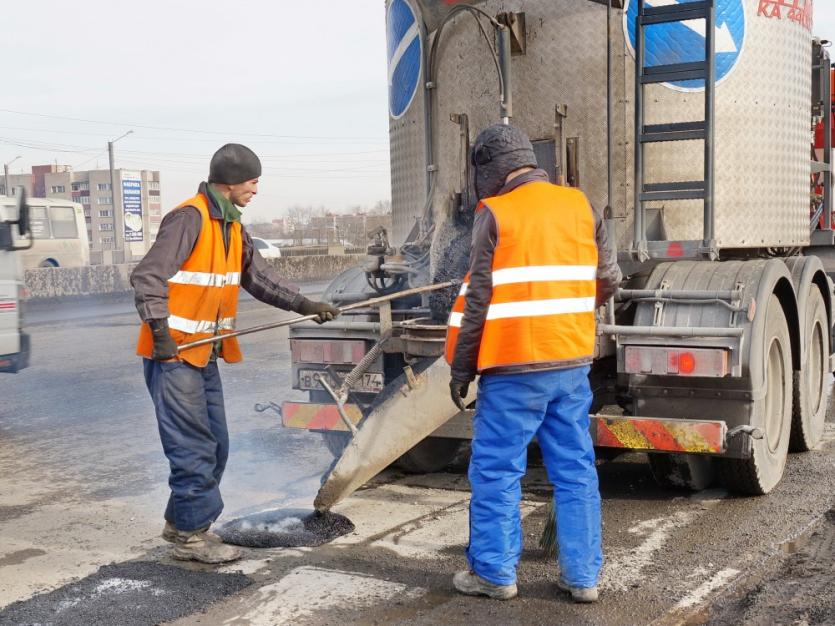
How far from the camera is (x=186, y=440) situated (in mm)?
4305

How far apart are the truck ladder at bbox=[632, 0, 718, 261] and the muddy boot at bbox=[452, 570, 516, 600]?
2315mm

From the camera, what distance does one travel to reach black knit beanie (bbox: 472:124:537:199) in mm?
3887

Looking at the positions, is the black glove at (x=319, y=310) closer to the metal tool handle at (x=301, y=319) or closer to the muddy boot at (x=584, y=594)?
the metal tool handle at (x=301, y=319)

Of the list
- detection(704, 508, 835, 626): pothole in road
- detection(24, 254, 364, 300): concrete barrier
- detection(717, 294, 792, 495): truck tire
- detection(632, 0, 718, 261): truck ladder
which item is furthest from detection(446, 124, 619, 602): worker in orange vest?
detection(24, 254, 364, 300): concrete barrier

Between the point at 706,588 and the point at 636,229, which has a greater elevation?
the point at 636,229

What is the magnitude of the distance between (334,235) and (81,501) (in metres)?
47.8

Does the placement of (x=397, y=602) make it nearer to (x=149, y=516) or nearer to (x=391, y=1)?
(x=149, y=516)

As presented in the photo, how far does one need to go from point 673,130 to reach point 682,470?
1.88 metres

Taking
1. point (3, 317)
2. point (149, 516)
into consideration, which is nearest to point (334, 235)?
point (3, 317)

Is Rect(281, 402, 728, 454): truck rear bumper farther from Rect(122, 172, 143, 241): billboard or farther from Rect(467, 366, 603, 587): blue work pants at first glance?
Rect(122, 172, 143, 241): billboard

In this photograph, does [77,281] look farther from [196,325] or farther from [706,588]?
[706,588]

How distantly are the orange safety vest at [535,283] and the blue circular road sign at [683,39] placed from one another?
2.15 metres

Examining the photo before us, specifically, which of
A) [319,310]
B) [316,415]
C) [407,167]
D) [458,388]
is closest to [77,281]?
[407,167]

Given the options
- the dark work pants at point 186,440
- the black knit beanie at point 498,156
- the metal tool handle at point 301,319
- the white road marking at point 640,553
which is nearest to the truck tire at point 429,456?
the metal tool handle at point 301,319
